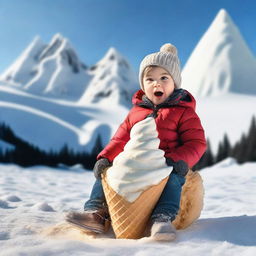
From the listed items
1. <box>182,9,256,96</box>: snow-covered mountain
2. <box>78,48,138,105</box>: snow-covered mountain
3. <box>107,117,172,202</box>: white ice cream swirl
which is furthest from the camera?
<box>78,48,138,105</box>: snow-covered mountain

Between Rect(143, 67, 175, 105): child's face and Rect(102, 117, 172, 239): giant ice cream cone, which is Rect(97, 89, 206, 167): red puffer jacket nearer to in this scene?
Rect(143, 67, 175, 105): child's face

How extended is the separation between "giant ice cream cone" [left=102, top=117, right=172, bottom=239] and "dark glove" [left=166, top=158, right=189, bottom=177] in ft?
0.17

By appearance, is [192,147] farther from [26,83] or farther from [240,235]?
[26,83]

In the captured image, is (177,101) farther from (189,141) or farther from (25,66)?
(25,66)

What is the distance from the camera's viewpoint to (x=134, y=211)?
1.63 metres

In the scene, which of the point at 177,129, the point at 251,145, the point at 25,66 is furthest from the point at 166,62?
the point at 25,66

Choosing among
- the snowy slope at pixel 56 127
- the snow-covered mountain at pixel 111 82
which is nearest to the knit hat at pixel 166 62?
the snowy slope at pixel 56 127

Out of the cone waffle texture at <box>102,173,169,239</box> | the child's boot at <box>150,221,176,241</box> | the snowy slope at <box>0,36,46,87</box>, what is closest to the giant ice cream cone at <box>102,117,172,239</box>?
the cone waffle texture at <box>102,173,169,239</box>

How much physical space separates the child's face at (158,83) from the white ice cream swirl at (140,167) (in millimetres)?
365

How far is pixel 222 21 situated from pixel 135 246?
1097 inches

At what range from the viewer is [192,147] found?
6.02 ft

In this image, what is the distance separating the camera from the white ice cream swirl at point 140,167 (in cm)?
162

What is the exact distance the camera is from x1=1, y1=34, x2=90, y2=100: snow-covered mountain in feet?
184

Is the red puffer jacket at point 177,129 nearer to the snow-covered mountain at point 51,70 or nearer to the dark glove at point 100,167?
the dark glove at point 100,167
